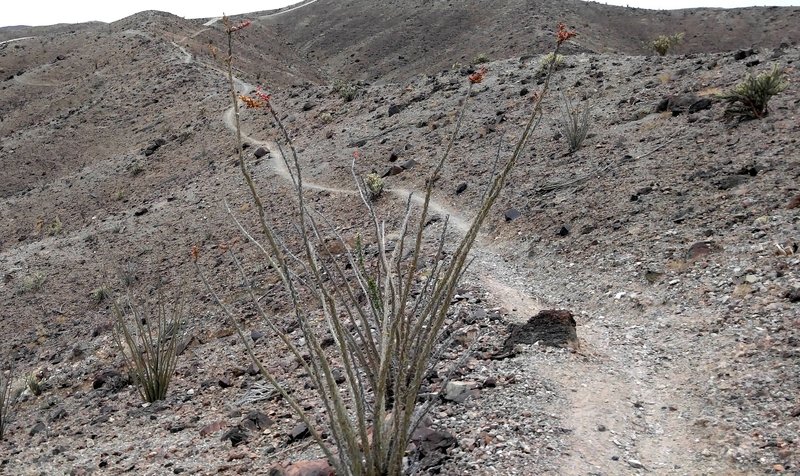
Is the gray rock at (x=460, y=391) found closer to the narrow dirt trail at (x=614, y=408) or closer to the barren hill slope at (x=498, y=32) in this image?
the narrow dirt trail at (x=614, y=408)

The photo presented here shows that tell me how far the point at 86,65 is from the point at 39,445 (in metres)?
43.0

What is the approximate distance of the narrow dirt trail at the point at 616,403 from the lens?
461 cm

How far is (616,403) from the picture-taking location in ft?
17.9

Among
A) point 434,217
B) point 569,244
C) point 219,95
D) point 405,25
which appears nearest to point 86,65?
point 219,95

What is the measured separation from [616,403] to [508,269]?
426cm

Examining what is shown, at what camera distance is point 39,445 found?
26.4ft

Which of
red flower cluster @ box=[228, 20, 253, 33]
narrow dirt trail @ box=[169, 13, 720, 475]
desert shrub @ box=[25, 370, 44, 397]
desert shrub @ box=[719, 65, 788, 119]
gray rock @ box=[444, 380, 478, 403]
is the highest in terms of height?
red flower cluster @ box=[228, 20, 253, 33]

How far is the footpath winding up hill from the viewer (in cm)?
519

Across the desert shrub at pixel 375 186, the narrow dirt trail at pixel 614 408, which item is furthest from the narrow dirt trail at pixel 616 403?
the desert shrub at pixel 375 186

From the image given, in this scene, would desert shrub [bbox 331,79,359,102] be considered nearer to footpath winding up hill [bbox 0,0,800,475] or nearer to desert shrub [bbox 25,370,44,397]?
footpath winding up hill [bbox 0,0,800,475]

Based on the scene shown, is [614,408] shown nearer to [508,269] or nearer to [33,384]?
→ [508,269]

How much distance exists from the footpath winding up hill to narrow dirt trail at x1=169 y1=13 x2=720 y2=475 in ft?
0.07

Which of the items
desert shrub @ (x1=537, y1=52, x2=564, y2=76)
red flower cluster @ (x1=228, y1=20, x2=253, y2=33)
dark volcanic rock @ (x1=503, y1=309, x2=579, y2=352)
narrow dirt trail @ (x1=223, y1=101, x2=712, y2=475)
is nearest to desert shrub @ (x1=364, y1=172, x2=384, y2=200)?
desert shrub @ (x1=537, y1=52, x2=564, y2=76)

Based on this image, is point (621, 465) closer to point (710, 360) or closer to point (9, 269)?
point (710, 360)
